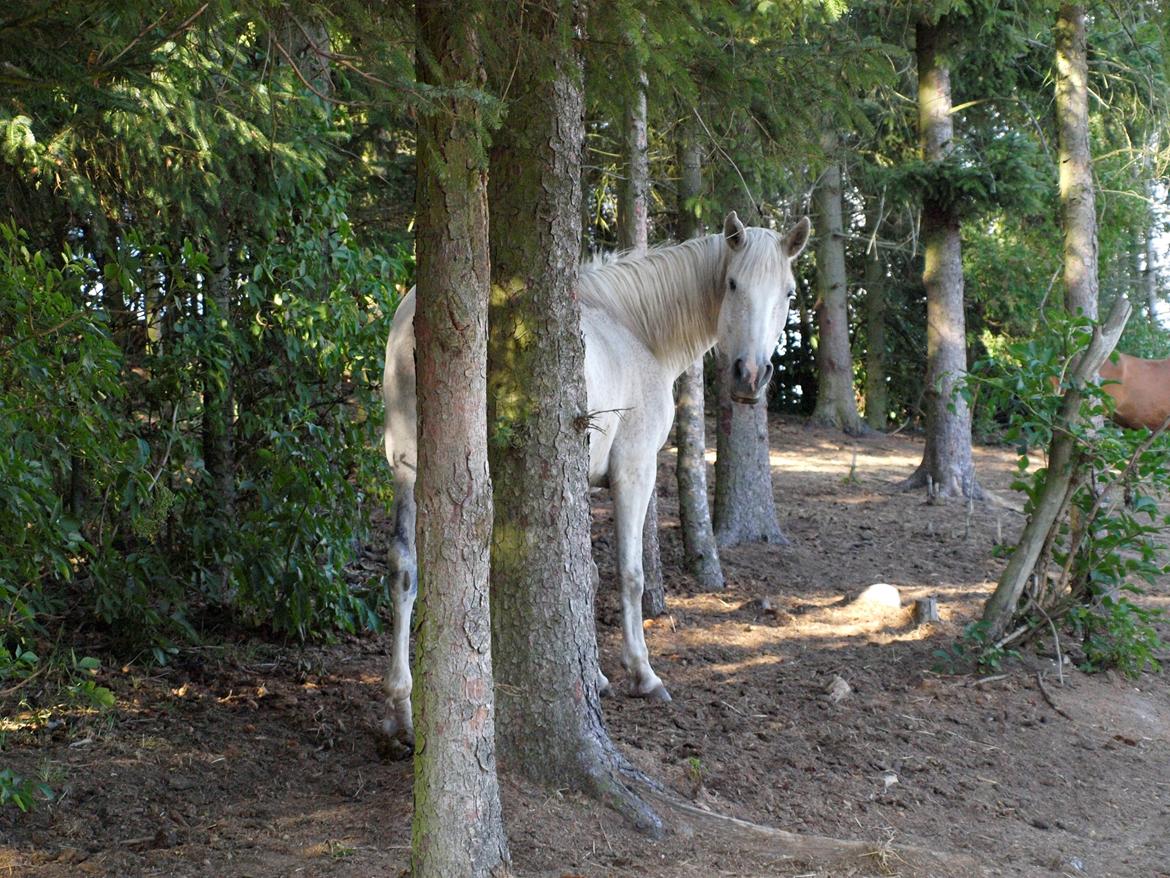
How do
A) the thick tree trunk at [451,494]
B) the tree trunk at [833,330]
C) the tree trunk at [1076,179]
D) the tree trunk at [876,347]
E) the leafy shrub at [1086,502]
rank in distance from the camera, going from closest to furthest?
the thick tree trunk at [451,494] → the leafy shrub at [1086,502] → the tree trunk at [1076,179] → the tree trunk at [833,330] → the tree trunk at [876,347]

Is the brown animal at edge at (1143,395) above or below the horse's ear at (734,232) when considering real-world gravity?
below

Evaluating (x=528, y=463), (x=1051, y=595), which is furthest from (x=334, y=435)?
(x=1051, y=595)

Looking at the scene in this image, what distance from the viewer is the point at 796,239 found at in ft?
19.2

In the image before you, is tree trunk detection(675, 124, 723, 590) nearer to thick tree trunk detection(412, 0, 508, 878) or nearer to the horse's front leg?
the horse's front leg

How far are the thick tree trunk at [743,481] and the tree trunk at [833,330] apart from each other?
8.45m

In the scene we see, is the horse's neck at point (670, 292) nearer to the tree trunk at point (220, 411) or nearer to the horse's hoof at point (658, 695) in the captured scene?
the horse's hoof at point (658, 695)

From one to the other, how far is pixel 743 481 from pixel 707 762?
15.6ft

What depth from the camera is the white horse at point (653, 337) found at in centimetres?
568

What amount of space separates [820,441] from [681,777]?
→ 1221cm

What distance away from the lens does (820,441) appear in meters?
16.1

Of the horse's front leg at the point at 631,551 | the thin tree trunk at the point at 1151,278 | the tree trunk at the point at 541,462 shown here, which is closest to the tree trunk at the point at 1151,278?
the thin tree trunk at the point at 1151,278

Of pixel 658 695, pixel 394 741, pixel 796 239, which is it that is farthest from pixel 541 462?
pixel 796 239

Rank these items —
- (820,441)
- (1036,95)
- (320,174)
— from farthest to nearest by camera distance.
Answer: (820,441), (1036,95), (320,174)

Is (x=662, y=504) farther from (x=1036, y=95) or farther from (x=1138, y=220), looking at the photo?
(x=1138, y=220)
